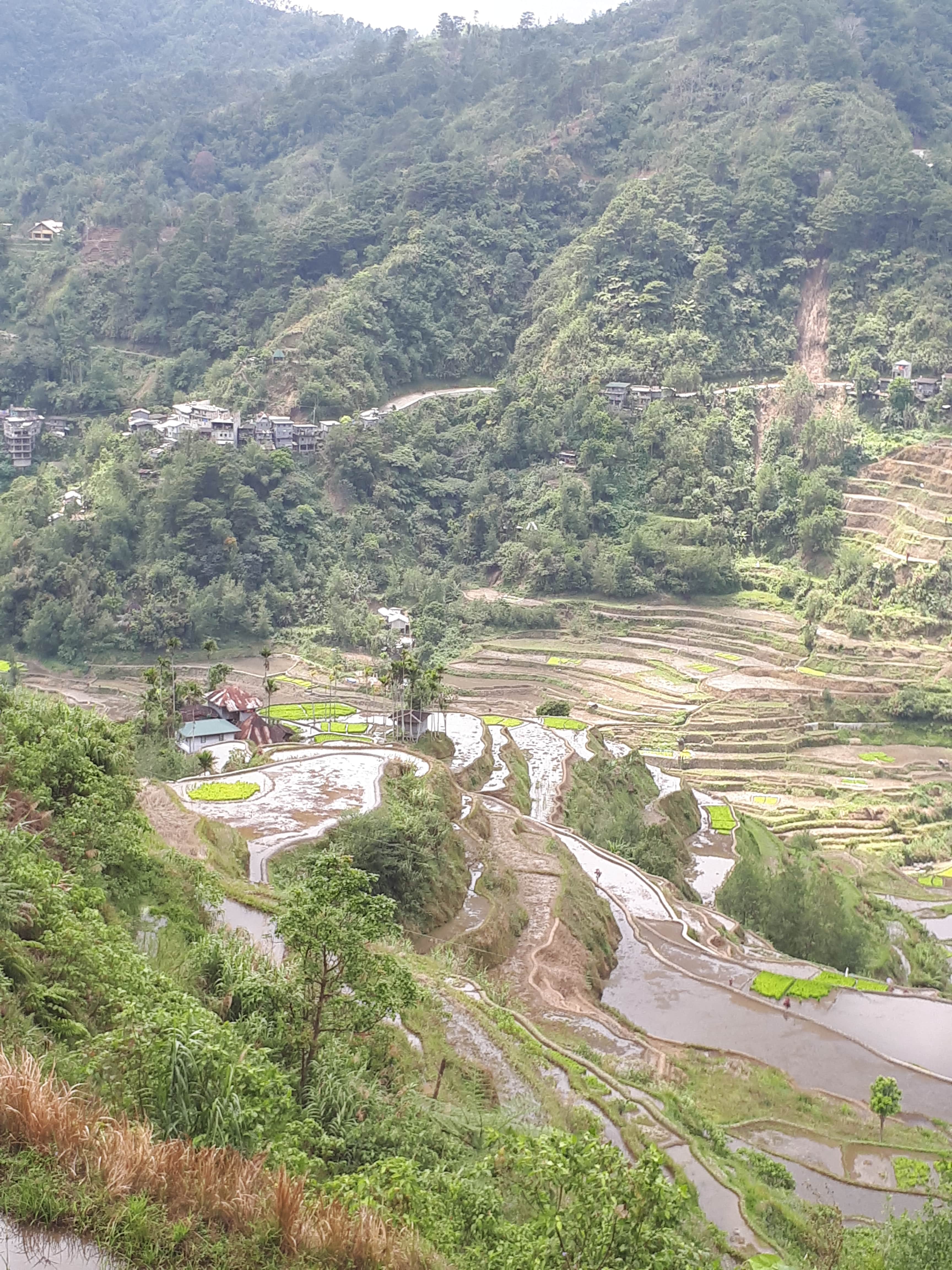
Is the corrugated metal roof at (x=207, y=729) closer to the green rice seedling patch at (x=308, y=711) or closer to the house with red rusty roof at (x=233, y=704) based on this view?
the house with red rusty roof at (x=233, y=704)

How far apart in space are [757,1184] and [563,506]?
39764 millimetres

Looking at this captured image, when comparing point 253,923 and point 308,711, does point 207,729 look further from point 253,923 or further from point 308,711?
point 253,923

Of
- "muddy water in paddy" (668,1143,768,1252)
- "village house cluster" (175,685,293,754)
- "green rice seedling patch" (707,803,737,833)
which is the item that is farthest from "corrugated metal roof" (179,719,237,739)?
"muddy water in paddy" (668,1143,768,1252)

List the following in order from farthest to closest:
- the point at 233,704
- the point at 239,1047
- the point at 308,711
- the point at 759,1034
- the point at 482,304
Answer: the point at 482,304, the point at 308,711, the point at 233,704, the point at 759,1034, the point at 239,1047

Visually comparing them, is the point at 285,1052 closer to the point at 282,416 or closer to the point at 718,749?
the point at 718,749

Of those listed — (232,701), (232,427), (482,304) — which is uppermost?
(482,304)

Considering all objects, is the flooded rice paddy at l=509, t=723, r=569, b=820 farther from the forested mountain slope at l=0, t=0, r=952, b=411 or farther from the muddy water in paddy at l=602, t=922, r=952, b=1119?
the forested mountain slope at l=0, t=0, r=952, b=411

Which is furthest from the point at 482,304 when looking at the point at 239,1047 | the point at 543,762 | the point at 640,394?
the point at 239,1047

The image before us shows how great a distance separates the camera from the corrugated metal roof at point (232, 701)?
28906 mm

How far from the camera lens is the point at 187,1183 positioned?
516 centimetres

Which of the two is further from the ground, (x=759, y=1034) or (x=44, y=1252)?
(x=44, y=1252)

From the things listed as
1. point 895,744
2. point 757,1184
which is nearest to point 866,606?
point 895,744

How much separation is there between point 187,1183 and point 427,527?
46.0 m

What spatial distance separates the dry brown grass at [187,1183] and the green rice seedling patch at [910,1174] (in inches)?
279
